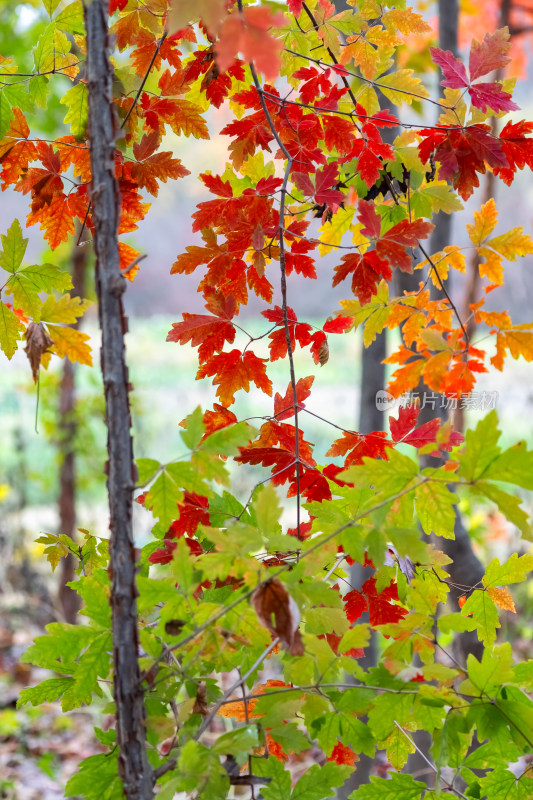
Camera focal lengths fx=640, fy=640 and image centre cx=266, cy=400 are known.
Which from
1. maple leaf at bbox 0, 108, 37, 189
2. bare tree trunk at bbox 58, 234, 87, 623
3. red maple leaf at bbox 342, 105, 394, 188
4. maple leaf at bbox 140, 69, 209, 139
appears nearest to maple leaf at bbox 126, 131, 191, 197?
maple leaf at bbox 140, 69, 209, 139

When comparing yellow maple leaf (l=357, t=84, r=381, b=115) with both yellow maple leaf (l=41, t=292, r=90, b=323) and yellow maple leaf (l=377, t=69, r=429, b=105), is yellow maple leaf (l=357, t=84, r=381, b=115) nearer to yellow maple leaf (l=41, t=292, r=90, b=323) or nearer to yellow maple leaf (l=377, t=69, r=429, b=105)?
Result: yellow maple leaf (l=377, t=69, r=429, b=105)

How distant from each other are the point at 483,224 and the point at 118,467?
0.87 meters

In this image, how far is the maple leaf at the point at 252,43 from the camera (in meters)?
0.60

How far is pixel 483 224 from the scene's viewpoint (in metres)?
1.21

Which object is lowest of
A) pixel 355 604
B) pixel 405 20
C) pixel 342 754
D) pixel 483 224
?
pixel 342 754

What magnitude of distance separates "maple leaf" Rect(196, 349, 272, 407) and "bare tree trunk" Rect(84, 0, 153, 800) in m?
0.34

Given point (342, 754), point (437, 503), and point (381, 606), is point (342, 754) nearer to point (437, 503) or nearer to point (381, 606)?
point (381, 606)

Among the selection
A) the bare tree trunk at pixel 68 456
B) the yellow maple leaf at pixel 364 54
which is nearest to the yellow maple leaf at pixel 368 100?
the yellow maple leaf at pixel 364 54

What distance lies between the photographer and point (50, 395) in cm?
384

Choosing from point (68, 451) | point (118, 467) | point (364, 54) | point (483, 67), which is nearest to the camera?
point (118, 467)

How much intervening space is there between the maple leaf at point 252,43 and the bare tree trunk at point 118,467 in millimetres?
168

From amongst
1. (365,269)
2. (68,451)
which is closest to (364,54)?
(365,269)

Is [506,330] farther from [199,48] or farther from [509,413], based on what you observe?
[509,413]

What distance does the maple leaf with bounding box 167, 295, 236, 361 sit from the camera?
Result: 100cm
